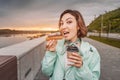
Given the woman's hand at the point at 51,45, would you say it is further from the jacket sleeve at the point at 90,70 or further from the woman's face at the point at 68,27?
the jacket sleeve at the point at 90,70

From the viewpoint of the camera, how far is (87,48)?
287 cm

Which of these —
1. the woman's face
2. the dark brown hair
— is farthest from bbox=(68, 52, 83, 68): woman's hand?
the dark brown hair

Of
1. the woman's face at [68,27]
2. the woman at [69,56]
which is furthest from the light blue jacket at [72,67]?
the woman's face at [68,27]

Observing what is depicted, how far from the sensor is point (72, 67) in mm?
2803

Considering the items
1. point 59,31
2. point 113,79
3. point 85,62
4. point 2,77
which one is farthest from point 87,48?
point 113,79

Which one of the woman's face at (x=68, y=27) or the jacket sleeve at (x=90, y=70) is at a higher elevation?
the woman's face at (x=68, y=27)

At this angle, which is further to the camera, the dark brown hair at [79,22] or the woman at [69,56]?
the dark brown hair at [79,22]

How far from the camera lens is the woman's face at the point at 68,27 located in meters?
2.89

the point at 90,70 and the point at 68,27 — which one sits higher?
the point at 68,27

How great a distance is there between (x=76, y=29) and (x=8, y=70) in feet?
4.38

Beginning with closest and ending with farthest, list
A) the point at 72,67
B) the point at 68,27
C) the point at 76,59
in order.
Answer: the point at 76,59, the point at 72,67, the point at 68,27

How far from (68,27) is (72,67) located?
43 cm

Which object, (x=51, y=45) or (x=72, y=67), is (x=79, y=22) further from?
(x=72, y=67)

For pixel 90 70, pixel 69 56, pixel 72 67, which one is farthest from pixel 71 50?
pixel 90 70
